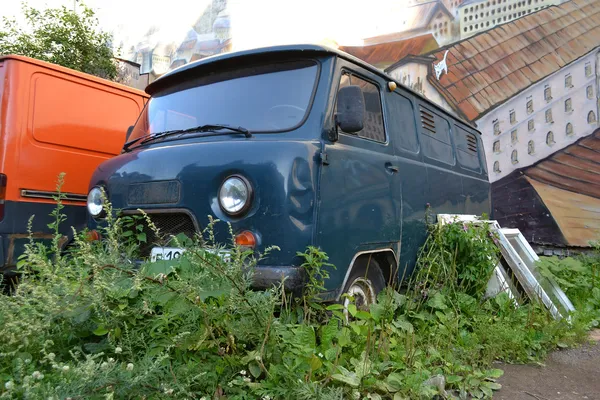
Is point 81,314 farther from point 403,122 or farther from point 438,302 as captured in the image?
point 403,122

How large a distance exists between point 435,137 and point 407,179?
1.18 metres

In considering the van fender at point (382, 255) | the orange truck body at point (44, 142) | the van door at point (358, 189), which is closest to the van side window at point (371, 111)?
the van door at point (358, 189)

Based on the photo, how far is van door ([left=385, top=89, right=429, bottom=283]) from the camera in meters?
3.51

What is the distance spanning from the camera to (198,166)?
8.87 ft

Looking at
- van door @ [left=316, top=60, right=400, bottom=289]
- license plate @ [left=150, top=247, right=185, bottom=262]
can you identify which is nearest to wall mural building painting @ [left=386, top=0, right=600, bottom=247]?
van door @ [left=316, top=60, right=400, bottom=289]

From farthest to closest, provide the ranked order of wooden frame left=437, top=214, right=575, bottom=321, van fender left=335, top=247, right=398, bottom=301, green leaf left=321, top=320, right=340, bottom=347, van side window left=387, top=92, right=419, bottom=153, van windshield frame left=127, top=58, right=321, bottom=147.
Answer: wooden frame left=437, top=214, right=575, bottom=321
van side window left=387, top=92, right=419, bottom=153
van windshield frame left=127, top=58, right=321, bottom=147
van fender left=335, top=247, right=398, bottom=301
green leaf left=321, top=320, right=340, bottom=347

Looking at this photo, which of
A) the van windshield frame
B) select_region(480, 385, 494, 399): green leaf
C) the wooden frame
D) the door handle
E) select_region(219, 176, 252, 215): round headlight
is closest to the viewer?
select_region(480, 385, 494, 399): green leaf

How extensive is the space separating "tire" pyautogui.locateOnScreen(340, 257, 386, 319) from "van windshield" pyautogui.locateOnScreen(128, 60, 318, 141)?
1.03 metres

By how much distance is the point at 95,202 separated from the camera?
3238 millimetres

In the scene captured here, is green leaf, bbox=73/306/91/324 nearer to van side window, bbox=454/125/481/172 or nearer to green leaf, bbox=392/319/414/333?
green leaf, bbox=392/319/414/333

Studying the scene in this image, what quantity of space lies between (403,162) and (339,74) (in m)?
0.95

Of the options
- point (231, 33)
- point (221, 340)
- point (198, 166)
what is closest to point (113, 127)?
point (198, 166)

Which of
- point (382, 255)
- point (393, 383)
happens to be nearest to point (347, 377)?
Result: point (393, 383)

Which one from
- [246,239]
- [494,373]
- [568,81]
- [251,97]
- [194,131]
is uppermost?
[568,81]
